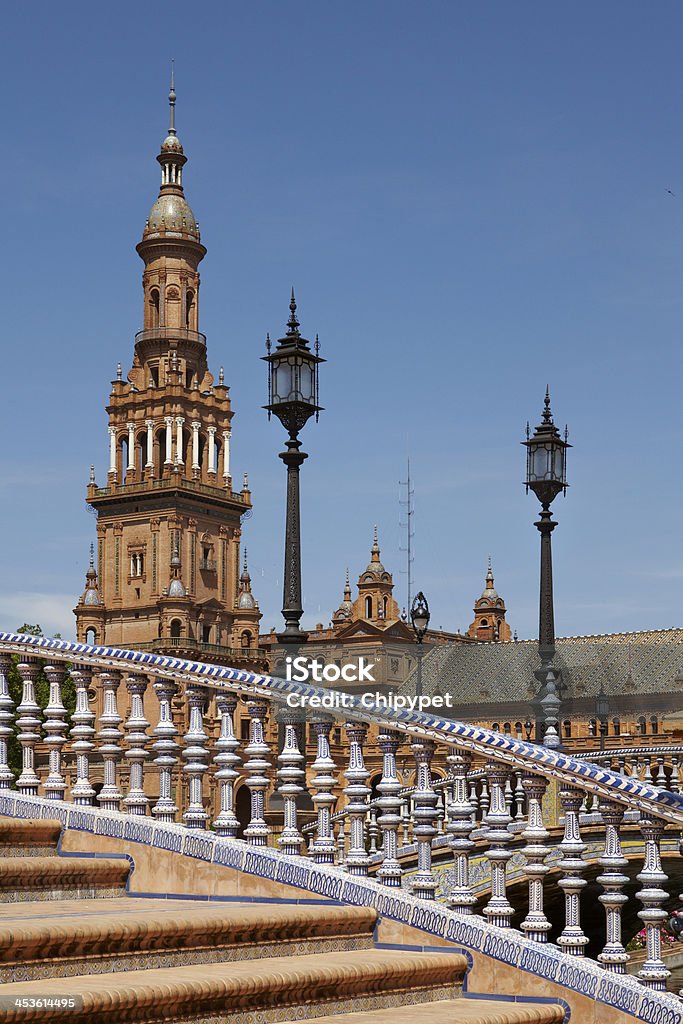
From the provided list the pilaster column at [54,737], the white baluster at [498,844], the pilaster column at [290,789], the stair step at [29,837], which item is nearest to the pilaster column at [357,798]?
the pilaster column at [290,789]

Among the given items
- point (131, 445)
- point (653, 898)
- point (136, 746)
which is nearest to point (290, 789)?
point (136, 746)

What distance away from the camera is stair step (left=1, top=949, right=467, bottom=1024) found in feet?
16.5

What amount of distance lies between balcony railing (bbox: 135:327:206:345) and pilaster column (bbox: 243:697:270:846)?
9572cm

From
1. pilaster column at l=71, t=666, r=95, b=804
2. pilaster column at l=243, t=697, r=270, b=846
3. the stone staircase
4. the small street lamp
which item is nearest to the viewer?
the stone staircase

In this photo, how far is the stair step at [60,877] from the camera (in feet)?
22.2

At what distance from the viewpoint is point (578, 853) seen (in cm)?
662

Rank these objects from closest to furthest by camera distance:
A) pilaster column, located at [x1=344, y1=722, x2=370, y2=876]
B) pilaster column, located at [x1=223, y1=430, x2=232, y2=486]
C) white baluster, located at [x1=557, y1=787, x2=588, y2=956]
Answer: white baluster, located at [x1=557, y1=787, x2=588, y2=956] < pilaster column, located at [x1=344, y1=722, x2=370, y2=876] < pilaster column, located at [x1=223, y1=430, x2=232, y2=486]

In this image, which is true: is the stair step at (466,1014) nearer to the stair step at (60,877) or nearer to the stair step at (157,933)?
the stair step at (157,933)

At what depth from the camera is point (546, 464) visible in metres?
20.4

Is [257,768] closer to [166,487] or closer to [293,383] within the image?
[293,383]

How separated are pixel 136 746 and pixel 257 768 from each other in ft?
2.57

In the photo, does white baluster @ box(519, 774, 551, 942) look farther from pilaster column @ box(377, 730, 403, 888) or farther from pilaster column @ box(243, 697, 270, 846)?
pilaster column @ box(243, 697, 270, 846)

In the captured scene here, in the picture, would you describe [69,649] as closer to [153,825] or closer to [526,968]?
[153,825]

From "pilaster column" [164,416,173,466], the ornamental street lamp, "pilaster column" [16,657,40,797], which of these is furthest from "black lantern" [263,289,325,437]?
"pilaster column" [164,416,173,466]
